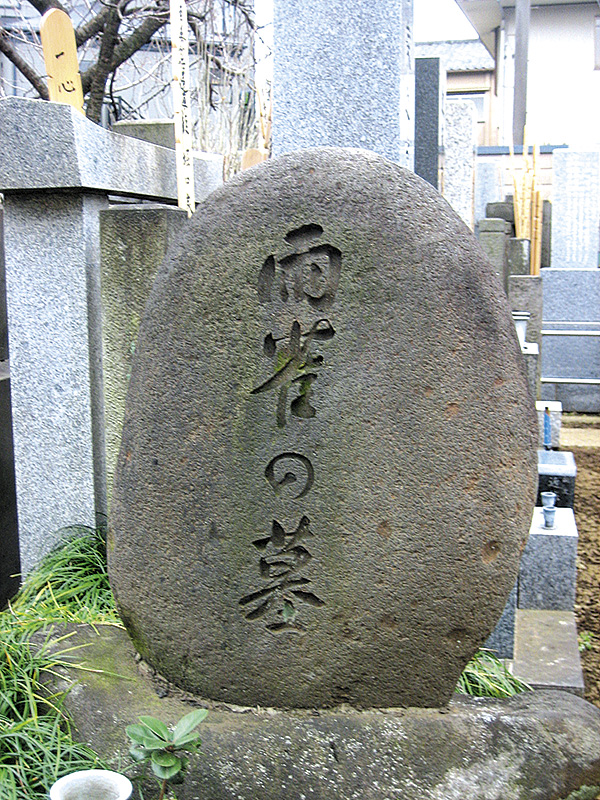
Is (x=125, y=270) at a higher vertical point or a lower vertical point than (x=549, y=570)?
higher

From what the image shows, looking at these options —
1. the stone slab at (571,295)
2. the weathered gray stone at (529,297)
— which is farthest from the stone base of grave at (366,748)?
the stone slab at (571,295)

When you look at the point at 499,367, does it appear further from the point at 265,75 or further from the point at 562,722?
the point at 265,75

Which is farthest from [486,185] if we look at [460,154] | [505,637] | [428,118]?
[505,637]

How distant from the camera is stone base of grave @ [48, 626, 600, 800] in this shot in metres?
2.12

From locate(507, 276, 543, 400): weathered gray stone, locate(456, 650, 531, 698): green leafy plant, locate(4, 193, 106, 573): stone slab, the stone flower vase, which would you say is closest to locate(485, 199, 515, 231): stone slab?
locate(507, 276, 543, 400): weathered gray stone

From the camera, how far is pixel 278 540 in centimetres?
229

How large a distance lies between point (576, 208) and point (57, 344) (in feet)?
24.6

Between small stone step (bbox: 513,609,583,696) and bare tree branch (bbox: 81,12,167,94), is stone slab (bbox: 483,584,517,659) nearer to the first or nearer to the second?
small stone step (bbox: 513,609,583,696)

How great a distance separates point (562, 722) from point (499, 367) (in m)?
0.92

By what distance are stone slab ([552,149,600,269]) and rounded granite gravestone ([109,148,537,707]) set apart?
7.84 m

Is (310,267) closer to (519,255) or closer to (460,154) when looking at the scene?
(519,255)

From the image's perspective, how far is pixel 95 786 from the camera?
1833mm

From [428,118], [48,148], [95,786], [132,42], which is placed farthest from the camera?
[132,42]

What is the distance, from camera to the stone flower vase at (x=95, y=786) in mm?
1796
